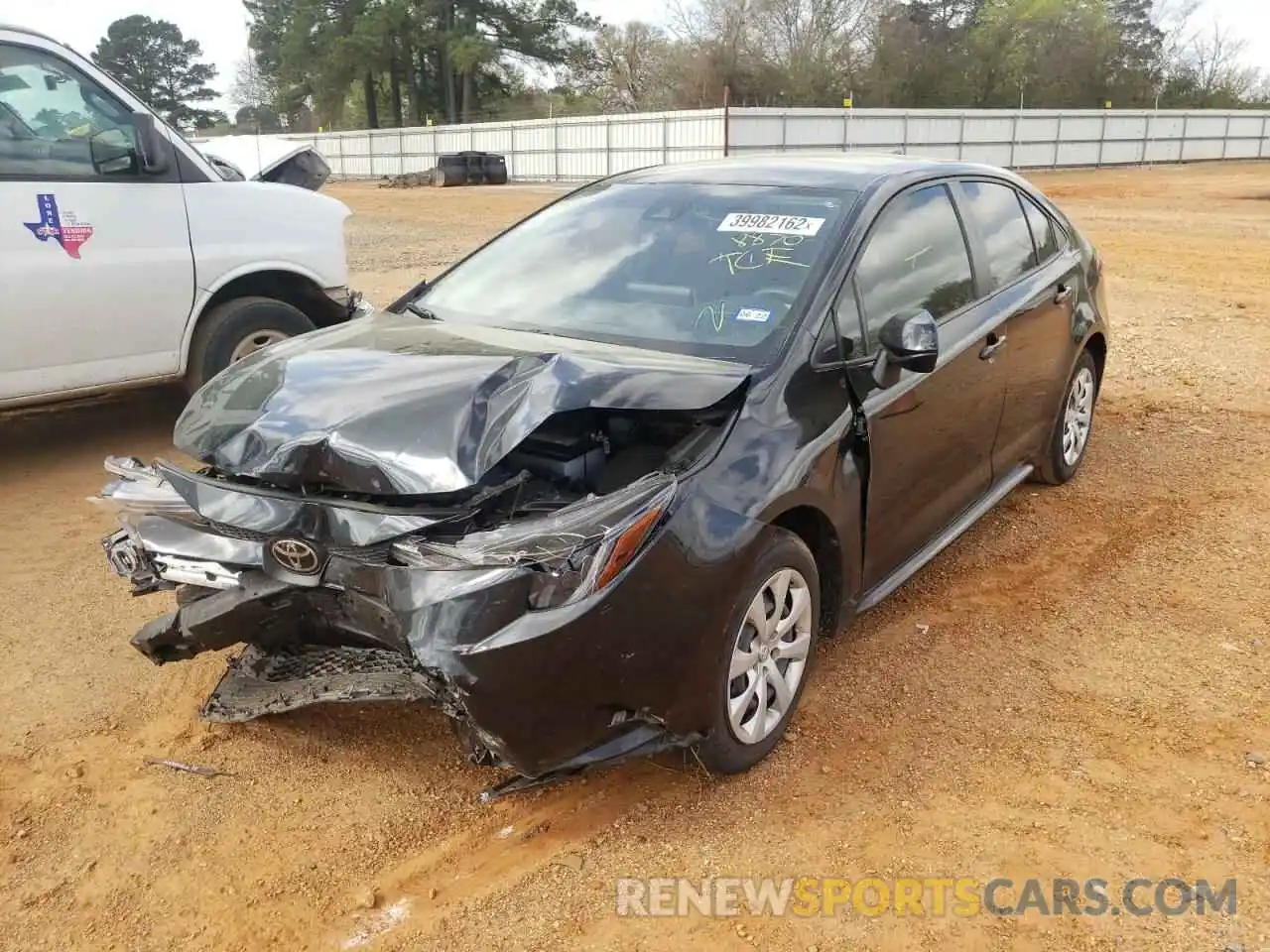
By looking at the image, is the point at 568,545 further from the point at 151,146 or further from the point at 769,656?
the point at 151,146

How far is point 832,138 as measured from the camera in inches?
1328

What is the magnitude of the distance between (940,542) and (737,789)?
1498 millimetres

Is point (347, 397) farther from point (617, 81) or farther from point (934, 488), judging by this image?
point (617, 81)

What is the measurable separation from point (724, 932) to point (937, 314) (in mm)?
2381

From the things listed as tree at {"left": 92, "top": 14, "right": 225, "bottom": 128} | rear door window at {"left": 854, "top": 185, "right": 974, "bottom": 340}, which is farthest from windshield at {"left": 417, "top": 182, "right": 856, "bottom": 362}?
tree at {"left": 92, "top": 14, "right": 225, "bottom": 128}

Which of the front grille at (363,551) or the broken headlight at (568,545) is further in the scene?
the front grille at (363,551)

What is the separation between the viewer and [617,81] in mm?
55062

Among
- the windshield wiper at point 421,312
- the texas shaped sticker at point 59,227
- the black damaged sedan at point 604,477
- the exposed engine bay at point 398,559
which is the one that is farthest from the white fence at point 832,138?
the exposed engine bay at point 398,559

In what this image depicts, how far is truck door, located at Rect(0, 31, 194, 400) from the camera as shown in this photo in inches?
204

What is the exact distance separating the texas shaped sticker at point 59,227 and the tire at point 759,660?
422 centimetres

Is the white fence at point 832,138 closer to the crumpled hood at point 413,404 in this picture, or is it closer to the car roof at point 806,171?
the car roof at point 806,171

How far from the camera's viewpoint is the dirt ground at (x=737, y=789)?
259 cm

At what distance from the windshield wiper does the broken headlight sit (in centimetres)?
154

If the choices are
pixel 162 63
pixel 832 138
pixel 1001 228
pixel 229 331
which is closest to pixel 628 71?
pixel 832 138
